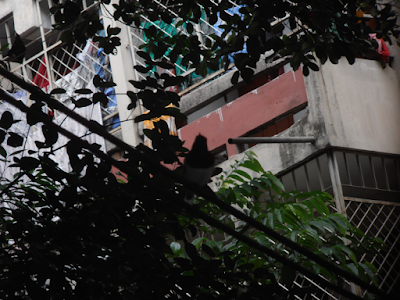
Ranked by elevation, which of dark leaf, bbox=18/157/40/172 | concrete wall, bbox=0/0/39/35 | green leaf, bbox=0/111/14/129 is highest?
concrete wall, bbox=0/0/39/35

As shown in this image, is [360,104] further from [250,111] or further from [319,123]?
[250,111]

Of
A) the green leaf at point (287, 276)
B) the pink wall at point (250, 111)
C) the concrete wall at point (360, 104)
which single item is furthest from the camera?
the pink wall at point (250, 111)

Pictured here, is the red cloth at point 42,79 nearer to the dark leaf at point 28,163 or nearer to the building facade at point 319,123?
the building facade at point 319,123

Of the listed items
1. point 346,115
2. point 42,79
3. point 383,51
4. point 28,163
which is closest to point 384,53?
point 383,51

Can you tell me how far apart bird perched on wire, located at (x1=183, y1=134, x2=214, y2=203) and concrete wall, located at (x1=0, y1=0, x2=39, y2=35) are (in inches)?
260

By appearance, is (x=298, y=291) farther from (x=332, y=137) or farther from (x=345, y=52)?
(x=332, y=137)

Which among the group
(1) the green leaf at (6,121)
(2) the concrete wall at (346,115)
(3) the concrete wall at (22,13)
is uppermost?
(3) the concrete wall at (22,13)

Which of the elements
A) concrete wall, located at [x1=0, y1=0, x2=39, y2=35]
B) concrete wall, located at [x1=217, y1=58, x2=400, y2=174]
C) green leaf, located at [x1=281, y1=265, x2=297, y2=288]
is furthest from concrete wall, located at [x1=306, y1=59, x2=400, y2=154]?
concrete wall, located at [x1=0, y1=0, x2=39, y2=35]

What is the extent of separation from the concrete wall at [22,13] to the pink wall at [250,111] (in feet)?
12.4

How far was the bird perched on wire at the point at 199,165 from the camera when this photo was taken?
2264 millimetres

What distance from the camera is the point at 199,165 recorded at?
2.26m

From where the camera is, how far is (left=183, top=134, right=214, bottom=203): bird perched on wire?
2264 mm

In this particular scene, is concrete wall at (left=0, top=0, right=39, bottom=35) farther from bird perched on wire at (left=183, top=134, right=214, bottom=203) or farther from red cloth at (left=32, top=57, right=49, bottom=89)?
bird perched on wire at (left=183, top=134, right=214, bottom=203)

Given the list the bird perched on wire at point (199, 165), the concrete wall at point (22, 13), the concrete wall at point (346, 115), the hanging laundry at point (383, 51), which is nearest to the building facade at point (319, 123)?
the concrete wall at point (346, 115)
